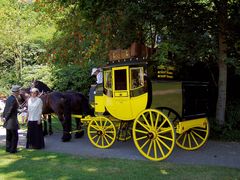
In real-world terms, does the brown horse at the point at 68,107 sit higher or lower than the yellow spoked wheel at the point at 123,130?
higher

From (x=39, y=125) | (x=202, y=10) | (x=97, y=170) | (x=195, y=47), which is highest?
(x=202, y=10)

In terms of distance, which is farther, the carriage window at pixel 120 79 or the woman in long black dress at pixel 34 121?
the woman in long black dress at pixel 34 121

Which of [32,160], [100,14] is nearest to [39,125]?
[32,160]

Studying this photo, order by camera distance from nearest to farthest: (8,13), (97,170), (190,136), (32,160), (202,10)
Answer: (97,170), (32,160), (190,136), (202,10), (8,13)

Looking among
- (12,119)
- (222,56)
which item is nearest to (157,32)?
(222,56)

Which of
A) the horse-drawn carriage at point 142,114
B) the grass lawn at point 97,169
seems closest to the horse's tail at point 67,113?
the horse-drawn carriage at point 142,114

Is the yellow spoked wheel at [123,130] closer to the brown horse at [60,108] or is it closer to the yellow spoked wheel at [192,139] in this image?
the yellow spoked wheel at [192,139]

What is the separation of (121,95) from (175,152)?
6.72 ft

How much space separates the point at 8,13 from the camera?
84.0ft

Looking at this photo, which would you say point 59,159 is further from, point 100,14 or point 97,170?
point 100,14

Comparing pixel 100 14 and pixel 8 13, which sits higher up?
pixel 8 13

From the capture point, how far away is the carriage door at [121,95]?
1012 cm

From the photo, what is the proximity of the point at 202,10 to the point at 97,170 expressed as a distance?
6048mm

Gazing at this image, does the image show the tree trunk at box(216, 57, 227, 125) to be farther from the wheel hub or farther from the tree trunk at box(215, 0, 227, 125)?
the wheel hub
